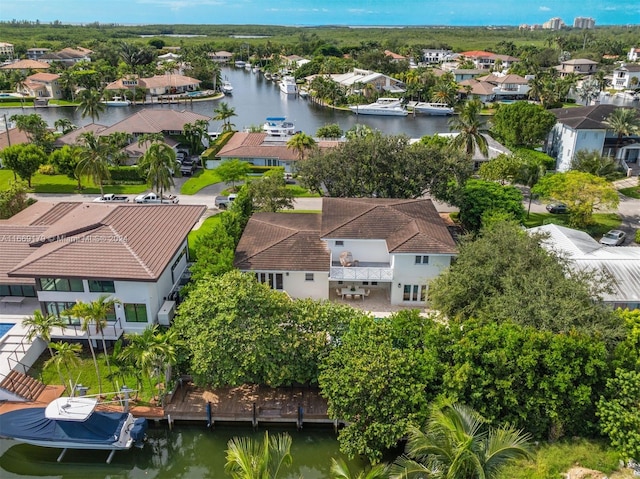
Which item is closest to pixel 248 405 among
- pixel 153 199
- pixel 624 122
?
pixel 153 199

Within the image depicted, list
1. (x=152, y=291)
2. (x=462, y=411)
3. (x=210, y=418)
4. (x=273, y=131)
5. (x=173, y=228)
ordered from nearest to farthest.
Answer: (x=462, y=411) → (x=210, y=418) → (x=152, y=291) → (x=173, y=228) → (x=273, y=131)

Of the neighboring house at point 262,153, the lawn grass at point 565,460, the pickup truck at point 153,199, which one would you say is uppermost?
the neighboring house at point 262,153

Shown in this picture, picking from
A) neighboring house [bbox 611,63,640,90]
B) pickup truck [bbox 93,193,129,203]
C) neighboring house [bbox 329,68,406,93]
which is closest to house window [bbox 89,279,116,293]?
pickup truck [bbox 93,193,129,203]

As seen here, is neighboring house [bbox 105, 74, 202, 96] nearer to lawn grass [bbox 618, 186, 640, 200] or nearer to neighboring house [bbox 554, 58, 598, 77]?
lawn grass [bbox 618, 186, 640, 200]

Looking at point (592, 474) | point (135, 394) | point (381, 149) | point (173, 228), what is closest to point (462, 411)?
point (592, 474)

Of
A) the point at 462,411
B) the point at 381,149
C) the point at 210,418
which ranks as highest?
the point at 381,149

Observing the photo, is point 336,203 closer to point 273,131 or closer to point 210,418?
point 210,418

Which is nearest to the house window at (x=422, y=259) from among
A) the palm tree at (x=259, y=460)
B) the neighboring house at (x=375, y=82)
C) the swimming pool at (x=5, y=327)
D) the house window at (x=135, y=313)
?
the house window at (x=135, y=313)

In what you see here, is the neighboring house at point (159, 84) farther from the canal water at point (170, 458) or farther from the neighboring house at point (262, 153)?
the canal water at point (170, 458)
